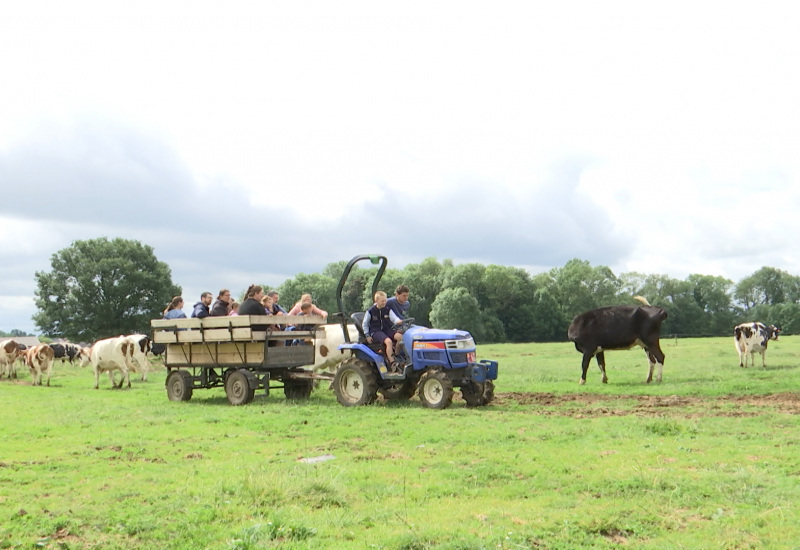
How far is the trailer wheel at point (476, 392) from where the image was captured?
A: 45.6 feet

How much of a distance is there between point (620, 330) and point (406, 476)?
547 inches

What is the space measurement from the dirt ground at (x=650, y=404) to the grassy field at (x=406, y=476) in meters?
0.07

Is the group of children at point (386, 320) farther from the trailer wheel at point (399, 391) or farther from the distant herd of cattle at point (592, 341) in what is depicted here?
the distant herd of cattle at point (592, 341)

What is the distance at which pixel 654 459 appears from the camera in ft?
28.7

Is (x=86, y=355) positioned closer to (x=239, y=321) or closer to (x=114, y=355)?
(x=114, y=355)

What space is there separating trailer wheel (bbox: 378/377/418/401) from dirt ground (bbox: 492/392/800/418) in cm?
169

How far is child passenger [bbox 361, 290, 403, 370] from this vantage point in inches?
557

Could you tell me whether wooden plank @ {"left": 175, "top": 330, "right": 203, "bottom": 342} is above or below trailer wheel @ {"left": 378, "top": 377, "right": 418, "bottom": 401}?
above

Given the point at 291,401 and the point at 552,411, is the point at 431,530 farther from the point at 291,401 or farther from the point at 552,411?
the point at 291,401

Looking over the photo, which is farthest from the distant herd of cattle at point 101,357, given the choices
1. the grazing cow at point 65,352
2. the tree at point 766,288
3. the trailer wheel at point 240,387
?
the tree at point 766,288

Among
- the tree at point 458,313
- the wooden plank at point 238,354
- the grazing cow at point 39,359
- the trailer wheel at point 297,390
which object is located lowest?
the trailer wheel at point 297,390

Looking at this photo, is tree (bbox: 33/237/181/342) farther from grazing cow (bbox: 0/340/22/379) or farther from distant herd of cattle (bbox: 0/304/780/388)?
distant herd of cattle (bbox: 0/304/780/388)

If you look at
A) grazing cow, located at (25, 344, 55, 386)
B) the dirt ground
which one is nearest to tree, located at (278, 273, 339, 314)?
grazing cow, located at (25, 344, 55, 386)

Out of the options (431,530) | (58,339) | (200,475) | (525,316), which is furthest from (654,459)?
(525,316)
